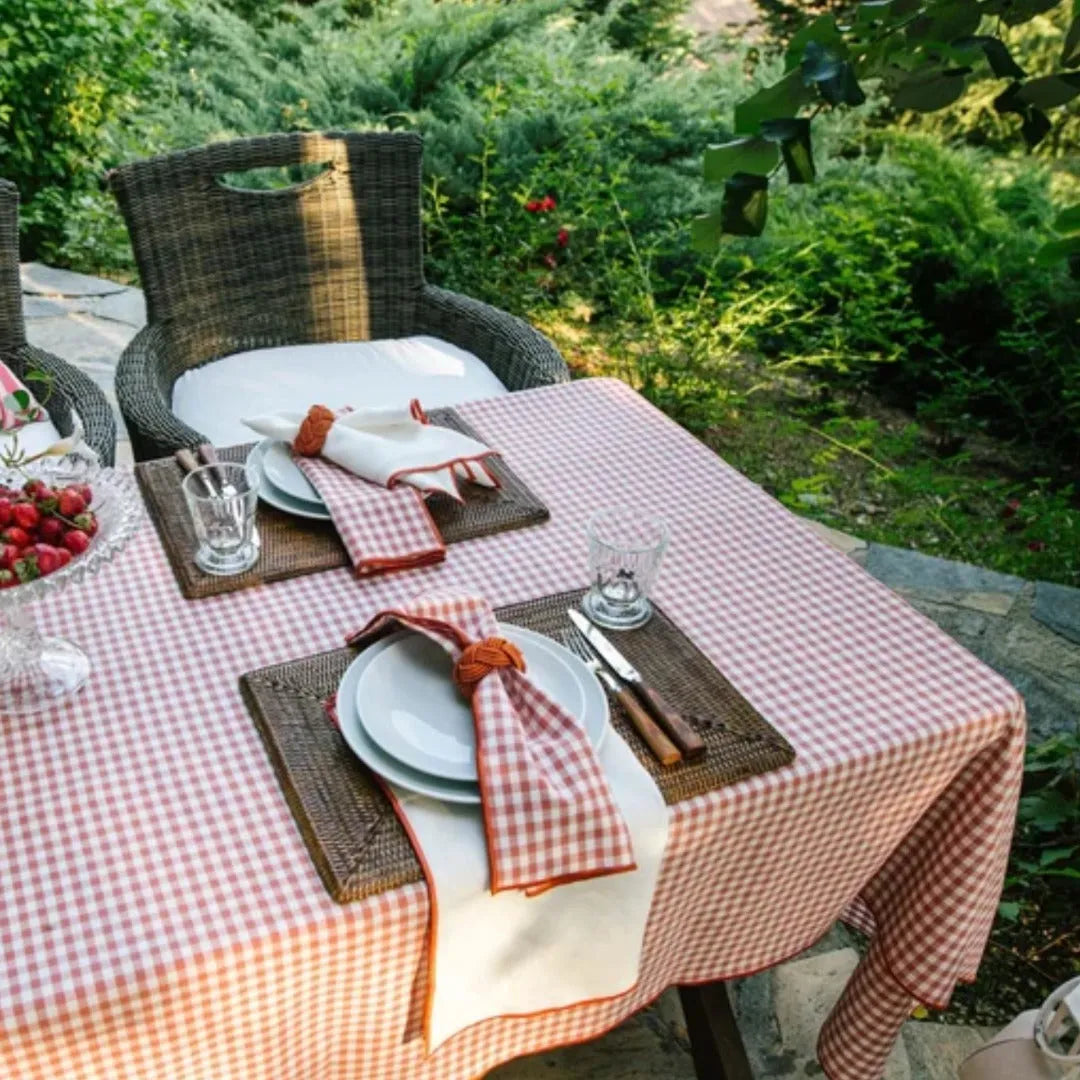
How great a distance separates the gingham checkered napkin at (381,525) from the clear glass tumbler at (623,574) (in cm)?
21

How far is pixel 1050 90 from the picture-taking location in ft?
2.30

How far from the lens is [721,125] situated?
14.6 feet

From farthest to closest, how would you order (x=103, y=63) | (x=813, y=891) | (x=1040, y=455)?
(x=103, y=63) < (x=1040, y=455) < (x=813, y=891)

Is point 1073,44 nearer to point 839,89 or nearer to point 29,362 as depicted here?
point 839,89

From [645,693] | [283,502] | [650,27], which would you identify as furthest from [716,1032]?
[650,27]

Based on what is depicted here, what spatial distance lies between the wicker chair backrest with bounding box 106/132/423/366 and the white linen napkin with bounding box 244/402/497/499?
0.98 metres

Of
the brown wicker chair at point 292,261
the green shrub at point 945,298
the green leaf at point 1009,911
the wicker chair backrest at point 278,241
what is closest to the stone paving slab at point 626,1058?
the green leaf at point 1009,911

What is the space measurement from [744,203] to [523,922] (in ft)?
2.33

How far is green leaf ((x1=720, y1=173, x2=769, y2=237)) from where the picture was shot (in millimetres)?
640

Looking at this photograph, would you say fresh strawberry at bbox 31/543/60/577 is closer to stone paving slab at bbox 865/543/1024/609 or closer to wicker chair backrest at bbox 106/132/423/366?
wicker chair backrest at bbox 106/132/423/366

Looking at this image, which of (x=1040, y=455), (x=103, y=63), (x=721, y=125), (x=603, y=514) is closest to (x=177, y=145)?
(x=103, y=63)

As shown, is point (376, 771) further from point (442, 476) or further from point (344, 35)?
point (344, 35)

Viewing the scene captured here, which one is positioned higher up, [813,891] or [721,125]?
[721,125]

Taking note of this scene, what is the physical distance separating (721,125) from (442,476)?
3340 millimetres
